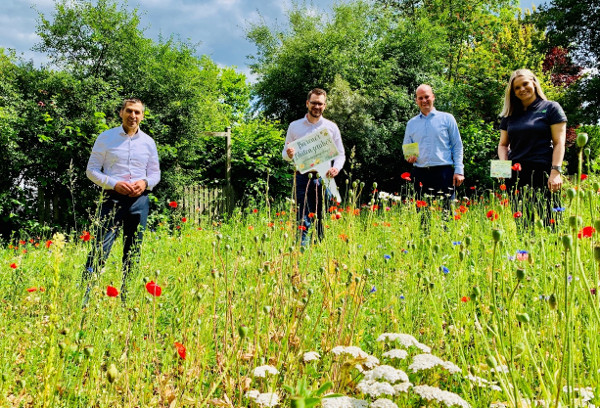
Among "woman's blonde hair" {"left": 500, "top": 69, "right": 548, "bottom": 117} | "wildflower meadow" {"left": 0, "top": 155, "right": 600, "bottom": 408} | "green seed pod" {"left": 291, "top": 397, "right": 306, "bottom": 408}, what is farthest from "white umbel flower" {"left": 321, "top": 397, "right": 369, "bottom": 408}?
"woman's blonde hair" {"left": 500, "top": 69, "right": 548, "bottom": 117}

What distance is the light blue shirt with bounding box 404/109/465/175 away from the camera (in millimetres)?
4078

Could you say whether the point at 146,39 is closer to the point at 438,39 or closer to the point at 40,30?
the point at 40,30

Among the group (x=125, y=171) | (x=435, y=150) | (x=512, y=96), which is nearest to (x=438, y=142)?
(x=435, y=150)

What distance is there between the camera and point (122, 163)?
3.26 m

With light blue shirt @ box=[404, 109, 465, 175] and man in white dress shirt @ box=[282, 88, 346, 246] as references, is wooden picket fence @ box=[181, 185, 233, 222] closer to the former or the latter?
man in white dress shirt @ box=[282, 88, 346, 246]

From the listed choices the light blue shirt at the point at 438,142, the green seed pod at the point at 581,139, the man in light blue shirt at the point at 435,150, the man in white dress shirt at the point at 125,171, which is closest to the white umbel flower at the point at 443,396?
the green seed pod at the point at 581,139

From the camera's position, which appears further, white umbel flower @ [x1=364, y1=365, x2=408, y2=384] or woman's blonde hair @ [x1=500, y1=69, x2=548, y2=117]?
woman's blonde hair @ [x1=500, y1=69, x2=548, y2=117]

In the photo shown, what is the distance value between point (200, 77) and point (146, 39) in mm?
1304

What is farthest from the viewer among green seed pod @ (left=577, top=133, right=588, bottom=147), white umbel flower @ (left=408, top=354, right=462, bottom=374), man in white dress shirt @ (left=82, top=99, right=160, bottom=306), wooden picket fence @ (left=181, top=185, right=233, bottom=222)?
wooden picket fence @ (left=181, top=185, right=233, bottom=222)

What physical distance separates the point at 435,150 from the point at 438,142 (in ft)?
0.27

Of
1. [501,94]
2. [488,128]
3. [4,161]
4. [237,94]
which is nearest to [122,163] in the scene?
[4,161]

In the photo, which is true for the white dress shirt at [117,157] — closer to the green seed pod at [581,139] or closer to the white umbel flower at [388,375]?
the white umbel flower at [388,375]

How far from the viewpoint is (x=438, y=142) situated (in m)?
4.07

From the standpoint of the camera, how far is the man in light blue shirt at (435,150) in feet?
13.4
